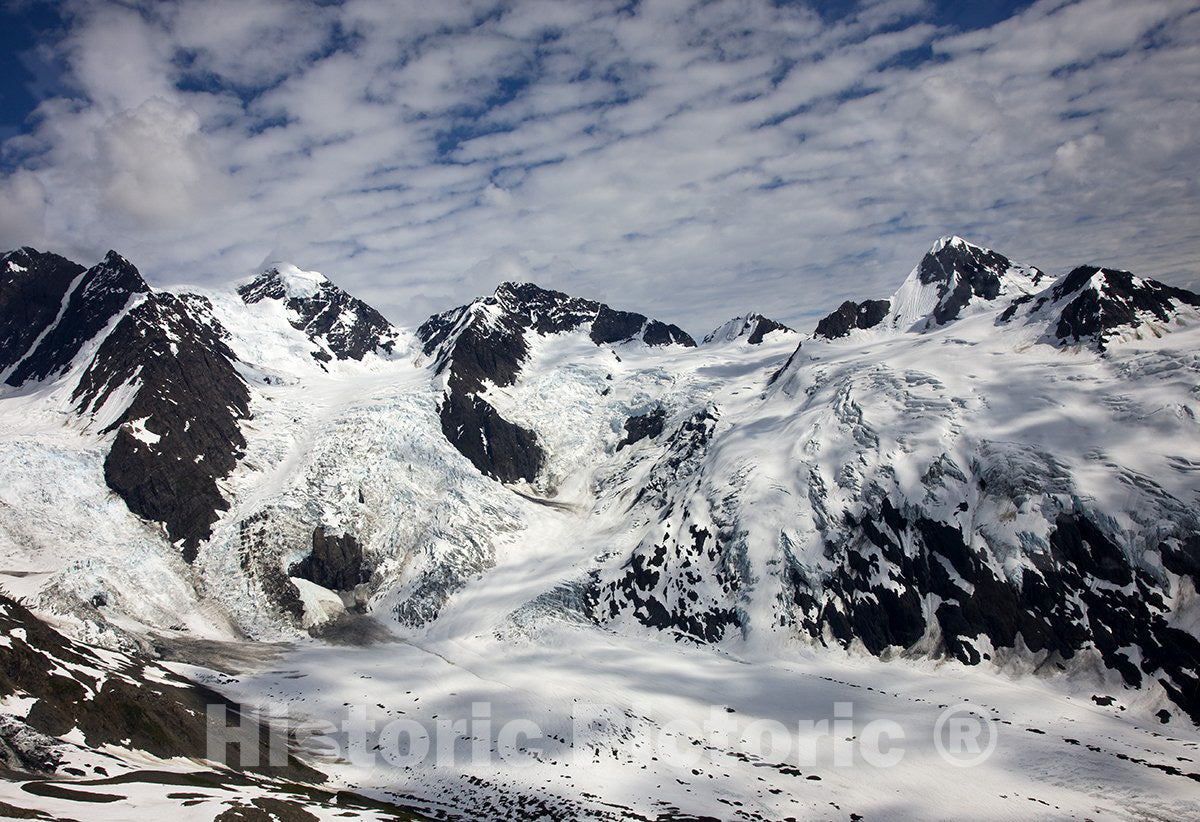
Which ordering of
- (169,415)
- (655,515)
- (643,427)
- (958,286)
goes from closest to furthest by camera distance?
(169,415)
(655,515)
(643,427)
(958,286)

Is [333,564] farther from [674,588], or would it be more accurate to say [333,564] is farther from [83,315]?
[83,315]

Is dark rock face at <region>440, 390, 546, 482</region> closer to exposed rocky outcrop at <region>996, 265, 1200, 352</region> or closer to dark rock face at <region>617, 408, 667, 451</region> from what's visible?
dark rock face at <region>617, 408, 667, 451</region>

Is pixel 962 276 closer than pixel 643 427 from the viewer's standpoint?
No

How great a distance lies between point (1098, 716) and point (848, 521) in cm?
4192

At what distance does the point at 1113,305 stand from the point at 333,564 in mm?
155082

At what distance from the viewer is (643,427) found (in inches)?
Answer: 7101

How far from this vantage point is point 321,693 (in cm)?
8775

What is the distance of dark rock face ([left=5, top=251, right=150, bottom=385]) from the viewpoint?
15812 centimetres

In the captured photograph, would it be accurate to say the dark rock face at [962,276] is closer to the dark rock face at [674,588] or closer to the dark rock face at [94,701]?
the dark rock face at [674,588]

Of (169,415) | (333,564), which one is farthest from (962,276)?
(169,415)

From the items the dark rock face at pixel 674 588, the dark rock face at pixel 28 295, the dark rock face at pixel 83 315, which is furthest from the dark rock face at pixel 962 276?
the dark rock face at pixel 28 295

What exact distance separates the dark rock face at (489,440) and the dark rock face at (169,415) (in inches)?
1870

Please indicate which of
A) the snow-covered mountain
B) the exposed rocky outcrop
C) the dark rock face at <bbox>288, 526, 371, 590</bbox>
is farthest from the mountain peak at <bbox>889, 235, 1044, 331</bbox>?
the dark rock face at <bbox>288, 526, 371, 590</bbox>

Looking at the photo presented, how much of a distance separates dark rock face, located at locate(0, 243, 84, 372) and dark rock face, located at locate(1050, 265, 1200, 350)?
774ft
